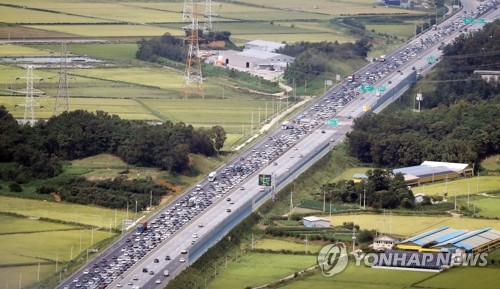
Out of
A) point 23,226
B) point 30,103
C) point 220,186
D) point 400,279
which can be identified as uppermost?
point 30,103

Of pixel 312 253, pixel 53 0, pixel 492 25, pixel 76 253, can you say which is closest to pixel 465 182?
pixel 312 253

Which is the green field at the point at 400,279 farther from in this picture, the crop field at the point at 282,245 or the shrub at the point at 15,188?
the shrub at the point at 15,188

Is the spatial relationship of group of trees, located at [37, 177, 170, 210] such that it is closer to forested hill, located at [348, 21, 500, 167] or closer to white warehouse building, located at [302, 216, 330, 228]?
white warehouse building, located at [302, 216, 330, 228]

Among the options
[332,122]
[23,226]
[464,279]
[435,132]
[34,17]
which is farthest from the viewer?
[34,17]

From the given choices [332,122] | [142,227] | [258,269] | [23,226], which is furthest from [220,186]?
[332,122]

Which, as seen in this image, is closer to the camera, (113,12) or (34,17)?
(34,17)

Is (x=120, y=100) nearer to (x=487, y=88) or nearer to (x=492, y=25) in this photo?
(x=487, y=88)

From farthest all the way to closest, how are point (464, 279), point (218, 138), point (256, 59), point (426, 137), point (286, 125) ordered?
point (256, 59) → point (286, 125) → point (426, 137) → point (218, 138) → point (464, 279)

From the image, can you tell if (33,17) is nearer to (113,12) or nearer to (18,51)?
(113,12)
